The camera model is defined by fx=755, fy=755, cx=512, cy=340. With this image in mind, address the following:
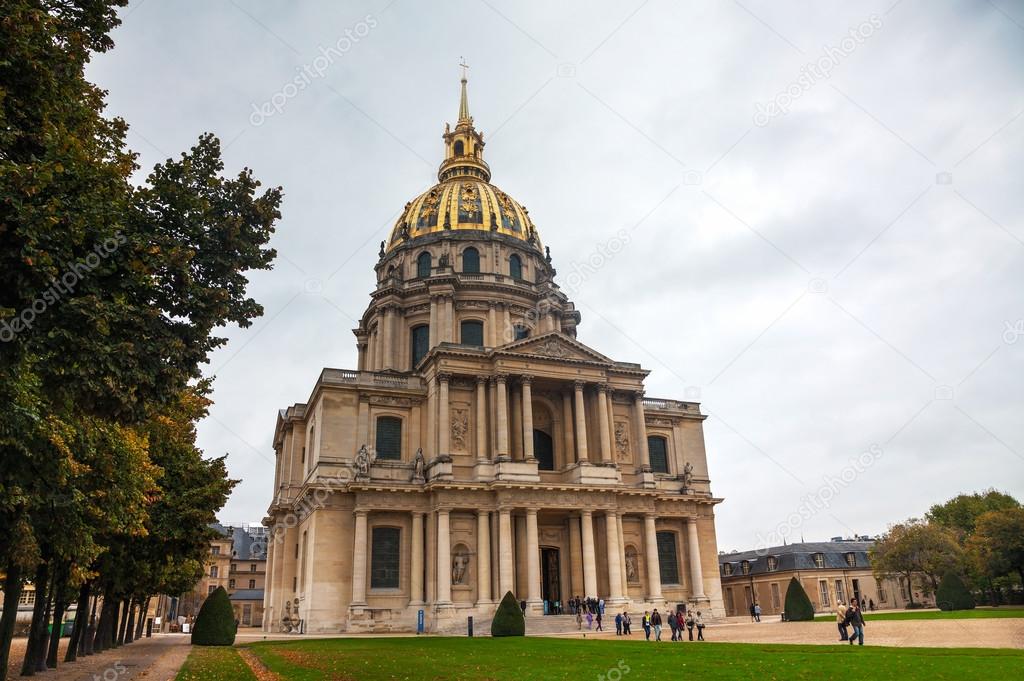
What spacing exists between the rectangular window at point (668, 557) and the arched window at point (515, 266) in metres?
22.0

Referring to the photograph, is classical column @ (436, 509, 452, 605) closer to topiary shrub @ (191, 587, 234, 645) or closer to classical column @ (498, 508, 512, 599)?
classical column @ (498, 508, 512, 599)

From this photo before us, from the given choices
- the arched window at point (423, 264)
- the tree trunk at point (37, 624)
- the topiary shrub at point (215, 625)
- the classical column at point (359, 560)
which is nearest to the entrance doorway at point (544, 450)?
the classical column at point (359, 560)

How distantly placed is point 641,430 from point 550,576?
10.5 meters

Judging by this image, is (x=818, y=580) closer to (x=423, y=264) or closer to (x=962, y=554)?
(x=962, y=554)

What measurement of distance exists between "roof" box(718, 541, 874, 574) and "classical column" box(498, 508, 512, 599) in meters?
34.6

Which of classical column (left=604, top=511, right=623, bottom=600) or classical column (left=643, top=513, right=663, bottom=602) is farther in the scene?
classical column (left=643, top=513, right=663, bottom=602)

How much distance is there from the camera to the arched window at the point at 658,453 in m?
50.4

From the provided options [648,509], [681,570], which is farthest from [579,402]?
[681,570]

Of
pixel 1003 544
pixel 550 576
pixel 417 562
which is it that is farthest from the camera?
pixel 1003 544

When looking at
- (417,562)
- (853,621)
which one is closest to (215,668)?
(853,621)

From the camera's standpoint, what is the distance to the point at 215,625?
31484 mm

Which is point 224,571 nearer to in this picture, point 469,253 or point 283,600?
point 283,600

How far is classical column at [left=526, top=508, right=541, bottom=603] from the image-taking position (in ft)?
131

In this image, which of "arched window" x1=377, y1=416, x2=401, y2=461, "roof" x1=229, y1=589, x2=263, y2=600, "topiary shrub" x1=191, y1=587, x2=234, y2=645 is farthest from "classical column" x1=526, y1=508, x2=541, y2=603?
"roof" x1=229, y1=589, x2=263, y2=600
